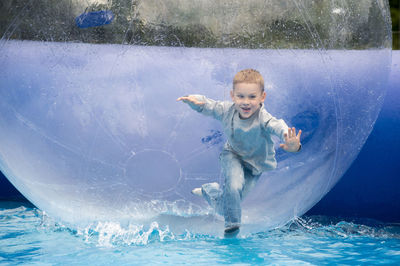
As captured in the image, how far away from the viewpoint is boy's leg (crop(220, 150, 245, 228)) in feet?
9.42

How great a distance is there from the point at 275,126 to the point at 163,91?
54 cm

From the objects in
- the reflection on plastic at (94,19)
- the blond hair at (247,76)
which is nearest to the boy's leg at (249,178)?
the blond hair at (247,76)

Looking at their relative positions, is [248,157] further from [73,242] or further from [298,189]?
[73,242]

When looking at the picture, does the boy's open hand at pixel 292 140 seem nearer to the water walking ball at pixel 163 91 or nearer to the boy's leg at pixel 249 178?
the water walking ball at pixel 163 91

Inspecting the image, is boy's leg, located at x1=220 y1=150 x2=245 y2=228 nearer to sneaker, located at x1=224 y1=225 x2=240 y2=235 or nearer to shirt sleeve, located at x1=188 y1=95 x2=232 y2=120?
sneaker, located at x1=224 y1=225 x2=240 y2=235

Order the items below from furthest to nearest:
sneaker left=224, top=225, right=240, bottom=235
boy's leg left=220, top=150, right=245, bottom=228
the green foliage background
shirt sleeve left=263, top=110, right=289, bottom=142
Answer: sneaker left=224, top=225, right=240, bottom=235 → boy's leg left=220, top=150, right=245, bottom=228 → shirt sleeve left=263, top=110, right=289, bottom=142 → the green foliage background

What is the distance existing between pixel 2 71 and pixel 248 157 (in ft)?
4.39

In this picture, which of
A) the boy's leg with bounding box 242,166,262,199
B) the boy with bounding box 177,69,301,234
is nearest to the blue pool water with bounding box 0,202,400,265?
the boy with bounding box 177,69,301,234

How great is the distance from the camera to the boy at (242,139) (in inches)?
107

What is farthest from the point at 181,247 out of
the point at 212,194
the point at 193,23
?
the point at 193,23

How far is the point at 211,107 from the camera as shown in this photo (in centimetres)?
273

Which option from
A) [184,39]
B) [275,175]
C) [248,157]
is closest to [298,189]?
[275,175]

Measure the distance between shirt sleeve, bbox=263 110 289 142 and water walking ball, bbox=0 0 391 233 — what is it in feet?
0.19

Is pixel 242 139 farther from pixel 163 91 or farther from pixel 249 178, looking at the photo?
pixel 163 91
